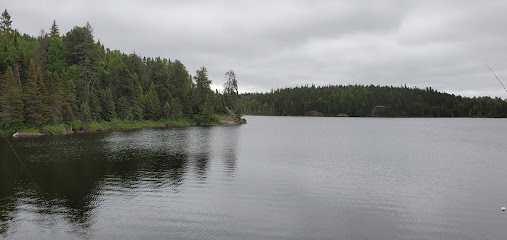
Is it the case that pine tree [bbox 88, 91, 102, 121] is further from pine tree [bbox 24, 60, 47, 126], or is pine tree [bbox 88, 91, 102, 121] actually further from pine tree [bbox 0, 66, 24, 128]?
pine tree [bbox 0, 66, 24, 128]

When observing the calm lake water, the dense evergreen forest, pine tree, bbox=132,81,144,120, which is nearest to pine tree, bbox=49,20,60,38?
the dense evergreen forest

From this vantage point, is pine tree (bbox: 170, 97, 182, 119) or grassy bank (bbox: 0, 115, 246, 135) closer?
grassy bank (bbox: 0, 115, 246, 135)

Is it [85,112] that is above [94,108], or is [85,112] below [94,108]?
below

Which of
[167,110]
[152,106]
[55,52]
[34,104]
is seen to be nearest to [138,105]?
[152,106]

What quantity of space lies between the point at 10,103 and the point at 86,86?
29399 millimetres

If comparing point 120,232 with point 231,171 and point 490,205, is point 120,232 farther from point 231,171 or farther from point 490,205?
point 490,205

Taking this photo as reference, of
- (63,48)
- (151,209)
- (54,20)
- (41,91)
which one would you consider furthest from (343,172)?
(54,20)

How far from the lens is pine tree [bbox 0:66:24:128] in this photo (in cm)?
7800

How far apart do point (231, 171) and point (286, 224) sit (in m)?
18.9

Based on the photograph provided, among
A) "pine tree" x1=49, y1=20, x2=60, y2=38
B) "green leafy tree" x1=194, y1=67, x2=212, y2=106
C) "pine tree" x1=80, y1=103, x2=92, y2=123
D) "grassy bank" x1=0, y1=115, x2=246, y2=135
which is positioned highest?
"pine tree" x1=49, y1=20, x2=60, y2=38

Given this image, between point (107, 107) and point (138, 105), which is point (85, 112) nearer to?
point (107, 107)

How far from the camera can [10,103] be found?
78938 millimetres

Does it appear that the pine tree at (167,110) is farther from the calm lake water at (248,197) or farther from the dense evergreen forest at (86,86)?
the calm lake water at (248,197)

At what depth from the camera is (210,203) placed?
25969 millimetres
